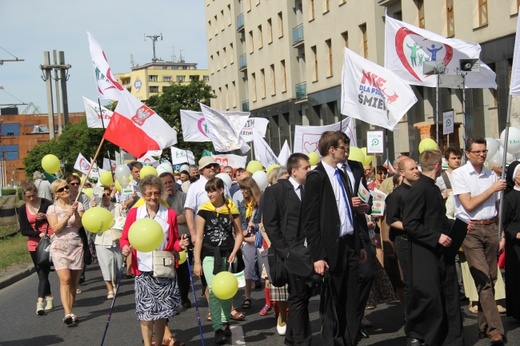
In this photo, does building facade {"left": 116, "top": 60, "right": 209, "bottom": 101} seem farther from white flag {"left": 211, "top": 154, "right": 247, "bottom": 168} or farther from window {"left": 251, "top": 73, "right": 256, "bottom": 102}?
white flag {"left": 211, "top": 154, "right": 247, "bottom": 168}

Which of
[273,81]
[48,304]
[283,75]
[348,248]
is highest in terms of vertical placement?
[283,75]

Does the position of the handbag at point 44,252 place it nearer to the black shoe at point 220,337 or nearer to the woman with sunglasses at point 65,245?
the woman with sunglasses at point 65,245

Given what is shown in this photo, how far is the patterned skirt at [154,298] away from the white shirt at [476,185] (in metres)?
2.84

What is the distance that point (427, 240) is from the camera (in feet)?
24.5

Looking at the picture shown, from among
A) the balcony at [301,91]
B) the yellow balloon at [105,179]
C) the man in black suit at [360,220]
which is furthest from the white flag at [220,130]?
the balcony at [301,91]

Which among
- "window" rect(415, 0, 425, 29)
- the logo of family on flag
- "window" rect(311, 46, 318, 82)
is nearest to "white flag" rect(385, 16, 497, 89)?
the logo of family on flag

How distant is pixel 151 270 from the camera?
7.92 m

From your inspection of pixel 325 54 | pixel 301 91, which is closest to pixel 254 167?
pixel 325 54

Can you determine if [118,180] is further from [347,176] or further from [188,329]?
[347,176]

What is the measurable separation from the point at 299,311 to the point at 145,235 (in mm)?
1637

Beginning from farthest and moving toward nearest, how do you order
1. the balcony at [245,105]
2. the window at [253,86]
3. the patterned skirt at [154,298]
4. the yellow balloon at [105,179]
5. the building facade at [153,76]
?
the building facade at [153,76] < the balcony at [245,105] < the window at [253,86] < the yellow balloon at [105,179] < the patterned skirt at [154,298]

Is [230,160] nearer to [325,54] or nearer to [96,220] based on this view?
[96,220]

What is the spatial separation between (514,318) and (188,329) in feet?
11.9

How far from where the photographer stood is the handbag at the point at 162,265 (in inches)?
310
